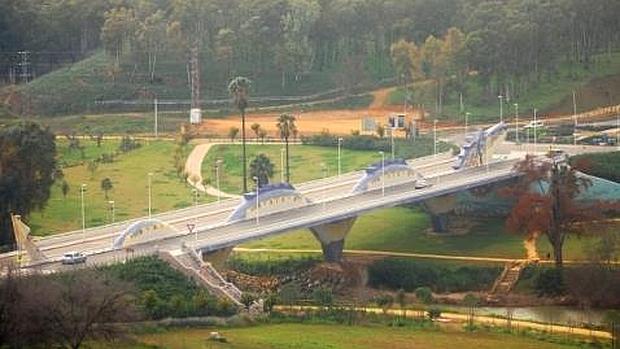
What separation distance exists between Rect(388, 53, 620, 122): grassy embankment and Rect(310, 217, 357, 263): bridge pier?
3333 centimetres

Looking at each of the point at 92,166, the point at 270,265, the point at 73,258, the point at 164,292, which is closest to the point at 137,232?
the point at 73,258

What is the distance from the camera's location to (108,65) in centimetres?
9894

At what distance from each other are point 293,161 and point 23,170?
21064 millimetres

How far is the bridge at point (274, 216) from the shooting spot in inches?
1982

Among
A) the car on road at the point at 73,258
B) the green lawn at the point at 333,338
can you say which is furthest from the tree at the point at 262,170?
the green lawn at the point at 333,338

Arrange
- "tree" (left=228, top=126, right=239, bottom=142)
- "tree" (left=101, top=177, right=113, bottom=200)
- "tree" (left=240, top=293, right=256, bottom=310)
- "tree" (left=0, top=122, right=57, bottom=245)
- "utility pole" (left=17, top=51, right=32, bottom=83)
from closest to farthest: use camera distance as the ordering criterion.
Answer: "tree" (left=240, top=293, right=256, bottom=310) → "tree" (left=0, top=122, right=57, bottom=245) → "tree" (left=101, top=177, right=113, bottom=200) → "tree" (left=228, top=126, right=239, bottom=142) → "utility pole" (left=17, top=51, right=32, bottom=83)

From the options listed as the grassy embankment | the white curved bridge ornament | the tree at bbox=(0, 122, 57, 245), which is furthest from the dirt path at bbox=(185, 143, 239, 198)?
the grassy embankment

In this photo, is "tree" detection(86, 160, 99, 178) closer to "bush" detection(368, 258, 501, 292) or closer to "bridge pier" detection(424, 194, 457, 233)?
"bridge pier" detection(424, 194, 457, 233)

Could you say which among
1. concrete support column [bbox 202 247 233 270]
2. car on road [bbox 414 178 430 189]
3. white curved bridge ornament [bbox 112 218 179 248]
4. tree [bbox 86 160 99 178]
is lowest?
concrete support column [bbox 202 247 233 270]

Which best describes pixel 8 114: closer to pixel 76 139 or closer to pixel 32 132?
pixel 76 139

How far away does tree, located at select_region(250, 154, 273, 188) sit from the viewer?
69062mm

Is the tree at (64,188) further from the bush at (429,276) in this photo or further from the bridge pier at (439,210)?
the bridge pier at (439,210)

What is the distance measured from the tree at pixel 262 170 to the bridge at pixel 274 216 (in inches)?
112

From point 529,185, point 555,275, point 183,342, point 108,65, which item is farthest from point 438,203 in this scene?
point 108,65
